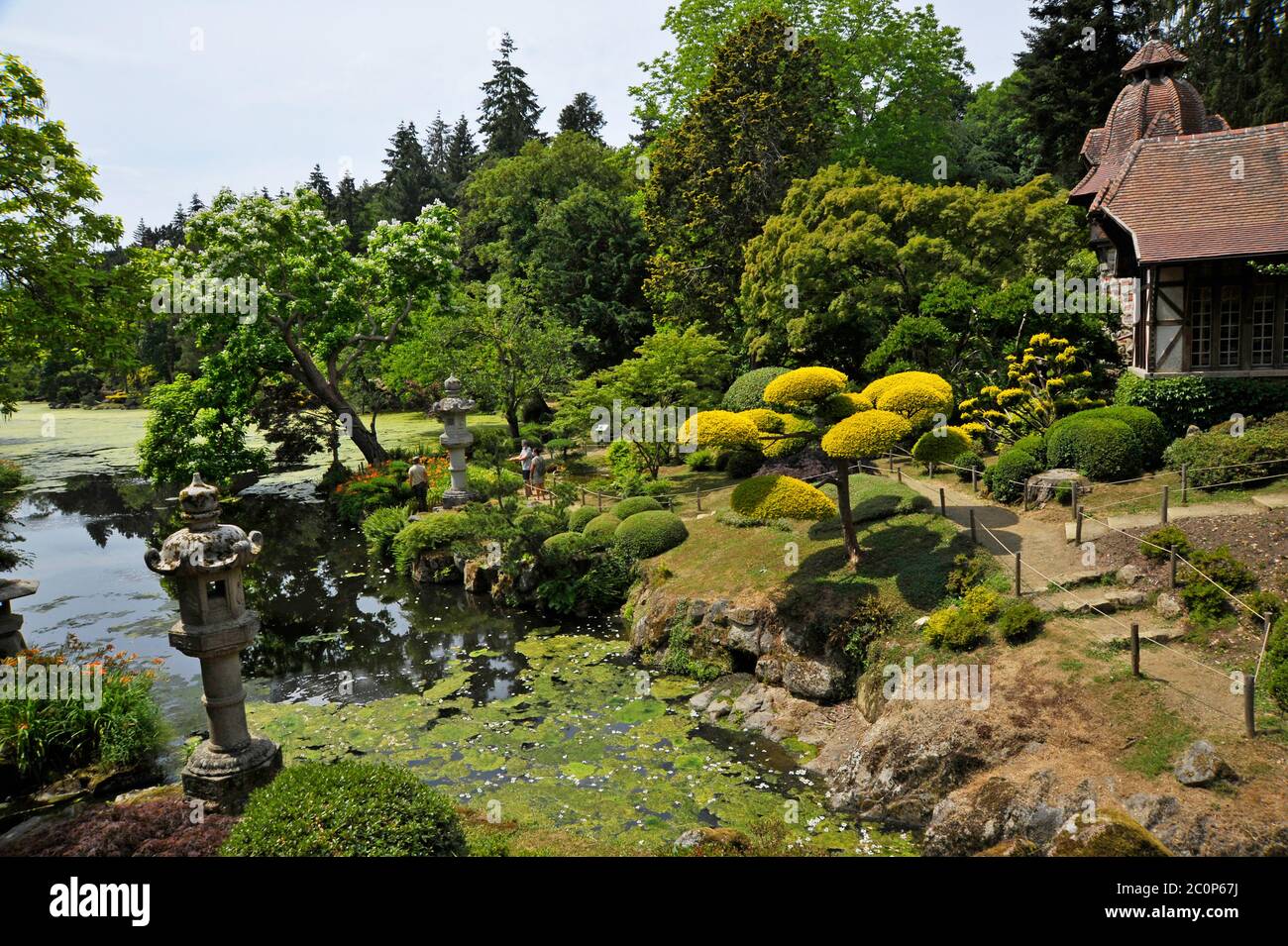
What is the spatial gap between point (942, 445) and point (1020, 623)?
15.6 ft

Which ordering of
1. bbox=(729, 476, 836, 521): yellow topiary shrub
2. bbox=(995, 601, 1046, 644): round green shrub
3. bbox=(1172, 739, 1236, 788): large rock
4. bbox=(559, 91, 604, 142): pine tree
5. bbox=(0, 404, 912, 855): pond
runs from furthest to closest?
bbox=(559, 91, 604, 142): pine tree → bbox=(729, 476, 836, 521): yellow topiary shrub → bbox=(995, 601, 1046, 644): round green shrub → bbox=(0, 404, 912, 855): pond → bbox=(1172, 739, 1236, 788): large rock

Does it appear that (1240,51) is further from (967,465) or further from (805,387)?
(805,387)

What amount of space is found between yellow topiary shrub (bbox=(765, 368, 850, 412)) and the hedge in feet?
28.3

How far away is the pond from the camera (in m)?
12.6

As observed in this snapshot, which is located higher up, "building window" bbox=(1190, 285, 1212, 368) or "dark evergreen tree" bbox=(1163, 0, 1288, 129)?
"dark evergreen tree" bbox=(1163, 0, 1288, 129)

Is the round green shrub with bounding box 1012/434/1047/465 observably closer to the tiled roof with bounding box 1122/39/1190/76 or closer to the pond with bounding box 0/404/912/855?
the pond with bounding box 0/404/912/855

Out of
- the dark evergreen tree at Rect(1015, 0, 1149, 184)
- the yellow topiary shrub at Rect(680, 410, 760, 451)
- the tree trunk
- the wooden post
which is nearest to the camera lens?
the wooden post

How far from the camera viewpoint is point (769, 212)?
33.7 metres

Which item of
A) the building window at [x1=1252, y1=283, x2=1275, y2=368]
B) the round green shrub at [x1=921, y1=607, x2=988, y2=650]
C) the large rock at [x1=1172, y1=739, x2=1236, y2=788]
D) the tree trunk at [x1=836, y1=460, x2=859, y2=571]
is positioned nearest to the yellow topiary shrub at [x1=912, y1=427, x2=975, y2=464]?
the tree trunk at [x1=836, y1=460, x2=859, y2=571]

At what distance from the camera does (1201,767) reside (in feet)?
33.5

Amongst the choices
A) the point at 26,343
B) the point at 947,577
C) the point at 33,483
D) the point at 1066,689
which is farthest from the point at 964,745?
the point at 33,483

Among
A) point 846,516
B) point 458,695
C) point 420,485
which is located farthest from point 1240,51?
point 458,695

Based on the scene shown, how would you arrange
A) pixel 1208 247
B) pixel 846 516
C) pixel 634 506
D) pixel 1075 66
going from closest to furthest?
1. pixel 846 516
2. pixel 1208 247
3. pixel 634 506
4. pixel 1075 66

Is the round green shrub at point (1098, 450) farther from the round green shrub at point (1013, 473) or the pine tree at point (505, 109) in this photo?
the pine tree at point (505, 109)
